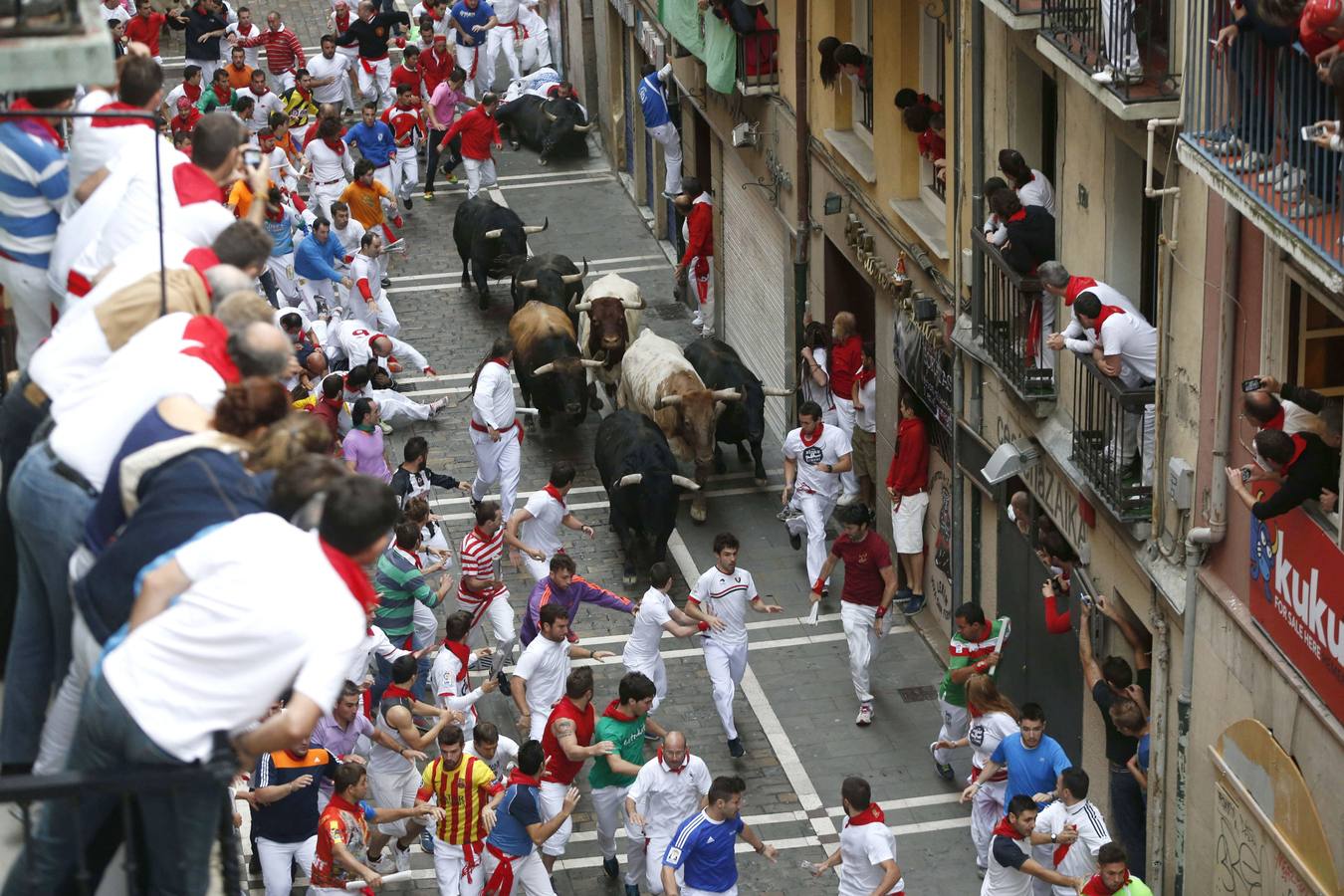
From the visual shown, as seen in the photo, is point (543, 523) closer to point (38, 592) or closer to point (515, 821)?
point (515, 821)

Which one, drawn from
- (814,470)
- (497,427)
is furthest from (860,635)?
(497,427)

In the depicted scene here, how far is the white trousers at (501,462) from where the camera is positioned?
2200 cm

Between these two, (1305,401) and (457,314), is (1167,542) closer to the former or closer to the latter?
(1305,401)

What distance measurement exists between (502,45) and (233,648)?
3186cm

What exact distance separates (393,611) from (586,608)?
389 centimetres

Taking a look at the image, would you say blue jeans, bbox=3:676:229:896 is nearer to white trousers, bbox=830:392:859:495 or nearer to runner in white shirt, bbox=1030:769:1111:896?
runner in white shirt, bbox=1030:769:1111:896

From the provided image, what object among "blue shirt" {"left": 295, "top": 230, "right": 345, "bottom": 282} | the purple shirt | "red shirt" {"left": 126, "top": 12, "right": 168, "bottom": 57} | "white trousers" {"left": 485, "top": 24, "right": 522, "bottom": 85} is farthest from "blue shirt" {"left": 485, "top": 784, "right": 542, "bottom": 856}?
"white trousers" {"left": 485, "top": 24, "right": 522, "bottom": 85}

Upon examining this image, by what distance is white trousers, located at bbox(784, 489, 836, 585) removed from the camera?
68.1 ft

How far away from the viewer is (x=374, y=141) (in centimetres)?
3042

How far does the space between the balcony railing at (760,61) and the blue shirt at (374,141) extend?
25.1ft

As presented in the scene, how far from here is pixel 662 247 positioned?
31719mm

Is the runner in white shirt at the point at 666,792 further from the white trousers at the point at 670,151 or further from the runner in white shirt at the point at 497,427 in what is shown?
the white trousers at the point at 670,151

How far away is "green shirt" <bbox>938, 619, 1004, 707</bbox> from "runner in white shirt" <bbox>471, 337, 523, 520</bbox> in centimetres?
600

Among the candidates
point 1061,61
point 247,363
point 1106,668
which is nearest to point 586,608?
point 1106,668
